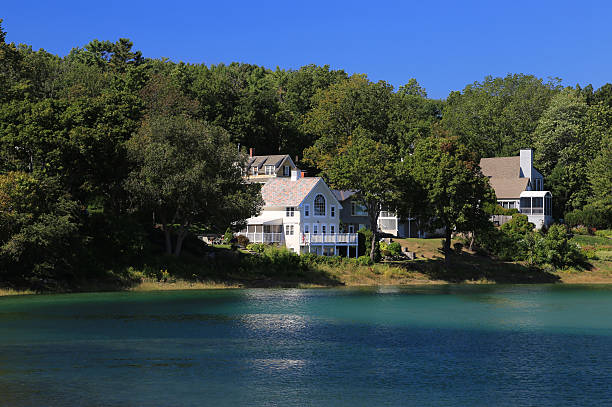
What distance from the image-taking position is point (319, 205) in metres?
97.6

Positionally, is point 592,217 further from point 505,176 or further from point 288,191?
point 288,191

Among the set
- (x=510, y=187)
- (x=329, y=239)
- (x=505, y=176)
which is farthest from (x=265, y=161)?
(x=329, y=239)

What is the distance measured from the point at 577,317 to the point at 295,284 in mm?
30651

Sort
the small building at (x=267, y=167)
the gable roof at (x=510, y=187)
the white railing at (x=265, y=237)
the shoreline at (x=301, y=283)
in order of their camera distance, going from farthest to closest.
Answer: the small building at (x=267, y=167) → the gable roof at (x=510, y=187) → the white railing at (x=265, y=237) → the shoreline at (x=301, y=283)

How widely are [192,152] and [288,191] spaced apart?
2377cm

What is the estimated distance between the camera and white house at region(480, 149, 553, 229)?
4670 inches

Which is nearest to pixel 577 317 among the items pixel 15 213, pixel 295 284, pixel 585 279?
pixel 295 284

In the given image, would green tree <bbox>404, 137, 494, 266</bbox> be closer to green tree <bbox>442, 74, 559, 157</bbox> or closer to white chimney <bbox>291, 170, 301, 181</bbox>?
white chimney <bbox>291, 170, 301, 181</bbox>

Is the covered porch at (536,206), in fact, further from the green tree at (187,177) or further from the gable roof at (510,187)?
the green tree at (187,177)

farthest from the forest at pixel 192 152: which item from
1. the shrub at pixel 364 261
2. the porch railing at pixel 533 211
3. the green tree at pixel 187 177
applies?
the shrub at pixel 364 261

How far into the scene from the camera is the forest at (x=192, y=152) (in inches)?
2687

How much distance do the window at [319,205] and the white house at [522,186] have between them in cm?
2742

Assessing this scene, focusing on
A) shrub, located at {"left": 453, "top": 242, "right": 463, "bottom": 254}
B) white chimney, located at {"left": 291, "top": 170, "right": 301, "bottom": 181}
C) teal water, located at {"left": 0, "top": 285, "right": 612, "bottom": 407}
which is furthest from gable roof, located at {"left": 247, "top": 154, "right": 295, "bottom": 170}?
teal water, located at {"left": 0, "top": 285, "right": 612, "bottom": 407}

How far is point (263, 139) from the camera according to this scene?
144 metres
